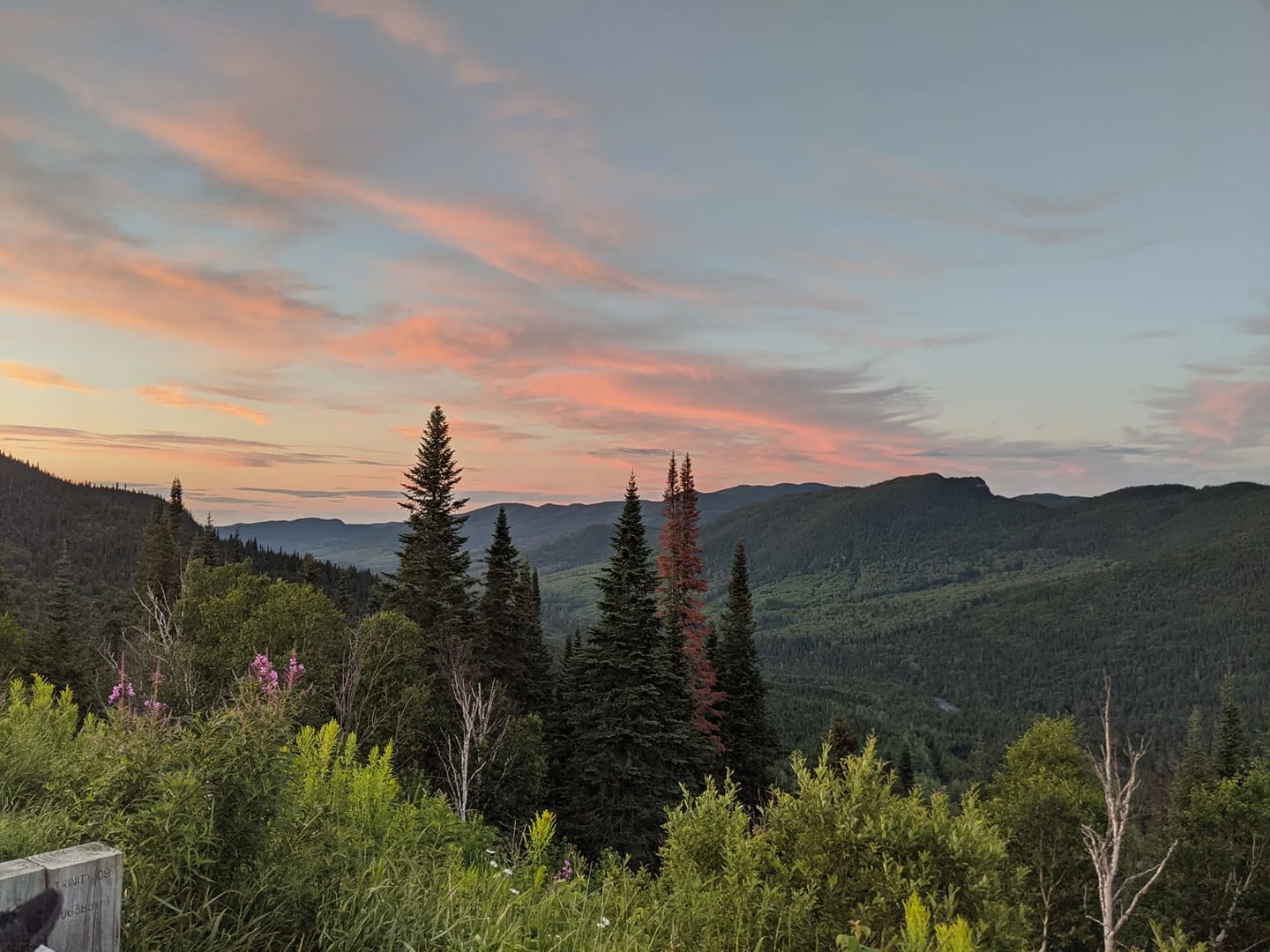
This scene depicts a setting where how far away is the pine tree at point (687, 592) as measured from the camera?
31.0 meters

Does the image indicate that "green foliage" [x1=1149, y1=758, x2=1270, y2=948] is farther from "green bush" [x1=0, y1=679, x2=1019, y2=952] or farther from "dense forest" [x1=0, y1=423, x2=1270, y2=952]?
"green bush" [x1=0, y1=679, x2=1019, y2=952]

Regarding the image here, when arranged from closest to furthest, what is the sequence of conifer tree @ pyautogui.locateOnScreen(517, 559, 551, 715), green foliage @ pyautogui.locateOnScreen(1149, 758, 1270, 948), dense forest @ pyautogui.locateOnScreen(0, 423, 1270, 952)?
1. dense forest @ pyautogui.locateOnScreen(0, 423, 1270, 952)
2. green foliage @ pyautogui.locateOnScreen(1149, 758, 1270, 948)
3. conifer tree @ pyautogui.locateOnScreen(517, 559, 551, 715)

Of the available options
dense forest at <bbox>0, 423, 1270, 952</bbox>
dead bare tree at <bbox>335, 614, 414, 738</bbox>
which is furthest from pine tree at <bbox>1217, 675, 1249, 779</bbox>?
dead bare tree at <bbox>335, 614, 414, 738</bbox>

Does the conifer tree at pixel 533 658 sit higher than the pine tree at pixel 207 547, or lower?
lower

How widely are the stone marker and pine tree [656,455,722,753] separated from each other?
27362 millimetres

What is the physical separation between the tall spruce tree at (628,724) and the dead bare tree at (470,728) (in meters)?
3.76

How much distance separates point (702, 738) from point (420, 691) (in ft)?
40.0

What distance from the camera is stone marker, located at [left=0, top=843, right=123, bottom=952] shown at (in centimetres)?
233

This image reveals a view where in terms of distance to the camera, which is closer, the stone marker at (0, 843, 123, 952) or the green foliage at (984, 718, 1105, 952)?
the stone marker at (0, 843, 123, 952)

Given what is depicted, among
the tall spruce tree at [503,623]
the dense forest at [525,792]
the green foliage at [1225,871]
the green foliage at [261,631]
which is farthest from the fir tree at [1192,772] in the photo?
the green foliage at [261,631]

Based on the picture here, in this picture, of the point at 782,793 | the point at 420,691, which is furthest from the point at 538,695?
the point at 782,793

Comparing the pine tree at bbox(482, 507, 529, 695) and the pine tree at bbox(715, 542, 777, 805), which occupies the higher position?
the pine tree at bbox(482, 507, 529, 695)

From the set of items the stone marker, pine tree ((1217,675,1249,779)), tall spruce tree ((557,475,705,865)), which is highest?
the stone marker

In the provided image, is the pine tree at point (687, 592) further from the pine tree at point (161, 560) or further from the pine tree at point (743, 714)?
the pine tree at point (161, 560)
